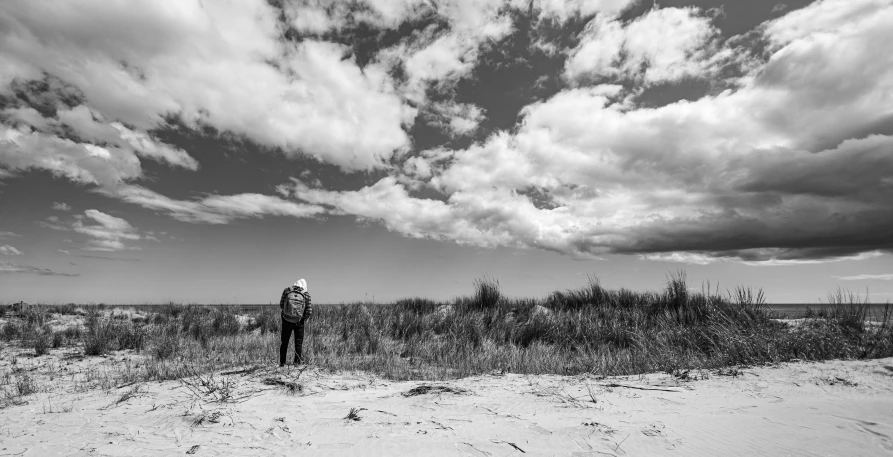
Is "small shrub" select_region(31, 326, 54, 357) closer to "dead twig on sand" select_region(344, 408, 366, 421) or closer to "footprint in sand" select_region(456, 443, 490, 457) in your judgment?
"dead twig on sand" select_region(344, 408, 366, 421)

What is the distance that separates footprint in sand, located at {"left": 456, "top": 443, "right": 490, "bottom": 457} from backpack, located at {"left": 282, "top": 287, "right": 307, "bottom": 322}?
204 inches

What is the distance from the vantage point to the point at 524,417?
467 cm

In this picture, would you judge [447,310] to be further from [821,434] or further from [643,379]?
[821,434]

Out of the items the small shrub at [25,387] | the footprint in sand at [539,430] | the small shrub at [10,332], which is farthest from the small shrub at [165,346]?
the footprint in sand at [539,430]

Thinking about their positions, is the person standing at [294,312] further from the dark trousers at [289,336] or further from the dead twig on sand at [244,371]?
the dead twig on sand at [244,371]

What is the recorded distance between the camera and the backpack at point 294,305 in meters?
8.01

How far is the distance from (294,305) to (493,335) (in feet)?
20.7

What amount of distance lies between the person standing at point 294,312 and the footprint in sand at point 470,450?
5.16 meters

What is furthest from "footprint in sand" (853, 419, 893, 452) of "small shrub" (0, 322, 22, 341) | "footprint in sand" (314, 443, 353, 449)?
"small shrub" (0, 322, 22, 341)

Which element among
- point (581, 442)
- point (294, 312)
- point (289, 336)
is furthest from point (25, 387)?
point (581, 442)

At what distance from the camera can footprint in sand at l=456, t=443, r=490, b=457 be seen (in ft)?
12.2

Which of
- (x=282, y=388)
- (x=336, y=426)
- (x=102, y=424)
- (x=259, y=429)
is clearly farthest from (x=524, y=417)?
(x=102, y=424)

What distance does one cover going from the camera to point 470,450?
3809 mm

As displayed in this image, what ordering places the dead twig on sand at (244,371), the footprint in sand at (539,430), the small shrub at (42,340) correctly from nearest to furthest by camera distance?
1. the footprint in sand at (539,430)
2. the dead twig on sand at (244,371)
3. the small shrub at (42,340)
